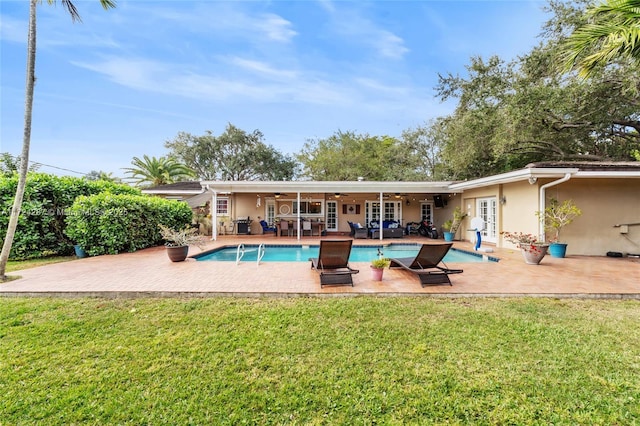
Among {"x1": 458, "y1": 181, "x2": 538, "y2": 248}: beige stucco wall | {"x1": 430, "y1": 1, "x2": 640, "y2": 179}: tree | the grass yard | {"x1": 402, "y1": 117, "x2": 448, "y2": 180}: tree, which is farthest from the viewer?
{"x1": 402, "y1": 117, "x2": 448, "y2": 180}: tree

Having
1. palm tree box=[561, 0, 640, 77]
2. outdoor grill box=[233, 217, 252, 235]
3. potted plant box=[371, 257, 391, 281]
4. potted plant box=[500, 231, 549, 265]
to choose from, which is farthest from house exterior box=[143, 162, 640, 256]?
potted plant box=[371, 257, 391, 281]

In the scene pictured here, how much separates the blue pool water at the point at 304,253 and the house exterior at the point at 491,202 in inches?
76.0

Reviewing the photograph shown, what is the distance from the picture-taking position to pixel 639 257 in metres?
8.76

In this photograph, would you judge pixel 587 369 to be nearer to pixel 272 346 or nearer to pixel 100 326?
pixel 272 346

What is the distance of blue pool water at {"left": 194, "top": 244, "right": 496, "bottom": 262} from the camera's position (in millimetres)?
9611

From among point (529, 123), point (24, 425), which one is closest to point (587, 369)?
point (24, 425)

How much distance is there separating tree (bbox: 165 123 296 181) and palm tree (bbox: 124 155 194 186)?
3.29 metres

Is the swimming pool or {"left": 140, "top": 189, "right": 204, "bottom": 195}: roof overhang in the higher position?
{"left": 140, "top": 189, "right": 204, "bottom": 195}: roof overhang

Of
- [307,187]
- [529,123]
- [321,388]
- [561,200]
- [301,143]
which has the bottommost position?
[321,388]

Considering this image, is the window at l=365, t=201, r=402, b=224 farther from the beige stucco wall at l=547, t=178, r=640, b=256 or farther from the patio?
the patio

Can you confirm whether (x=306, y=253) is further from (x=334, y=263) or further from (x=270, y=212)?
(x=270, y=212)

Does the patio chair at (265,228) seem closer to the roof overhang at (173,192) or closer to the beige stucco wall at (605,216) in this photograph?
the roof overhang at (173,192)

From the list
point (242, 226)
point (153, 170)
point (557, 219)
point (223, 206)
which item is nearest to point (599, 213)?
point (557, 219)

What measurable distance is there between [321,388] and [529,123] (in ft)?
48.8
